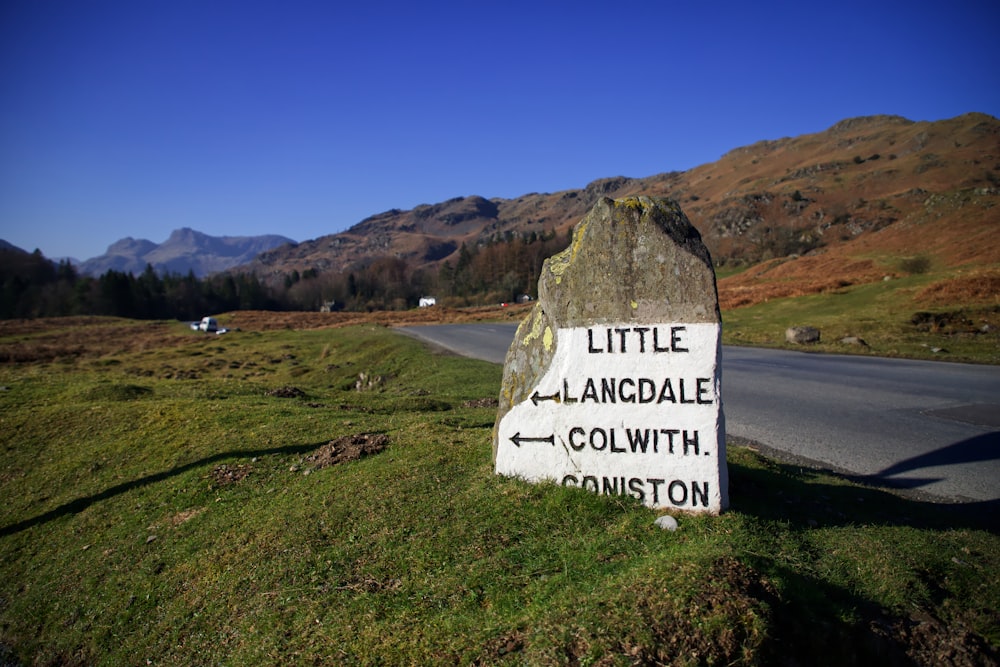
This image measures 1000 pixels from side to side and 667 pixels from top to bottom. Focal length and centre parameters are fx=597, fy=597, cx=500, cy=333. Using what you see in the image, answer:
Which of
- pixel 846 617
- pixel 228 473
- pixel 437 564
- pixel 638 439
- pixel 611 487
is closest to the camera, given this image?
pixel 846 617

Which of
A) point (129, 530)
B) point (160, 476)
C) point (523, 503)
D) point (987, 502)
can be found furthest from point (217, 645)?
point (987, 502)

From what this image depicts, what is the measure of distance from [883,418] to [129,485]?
11520 millimetres

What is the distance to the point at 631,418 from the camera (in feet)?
17.5

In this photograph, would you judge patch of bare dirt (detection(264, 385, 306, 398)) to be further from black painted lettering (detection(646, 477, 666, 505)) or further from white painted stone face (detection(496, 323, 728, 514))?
black painted lettering (detection(646, 477, 666, 505))

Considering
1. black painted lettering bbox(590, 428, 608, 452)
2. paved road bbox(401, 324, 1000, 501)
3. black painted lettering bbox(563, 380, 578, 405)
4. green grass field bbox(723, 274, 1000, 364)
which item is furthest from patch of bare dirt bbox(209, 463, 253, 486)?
green grass field bbox(723, 274, 1000, 364)

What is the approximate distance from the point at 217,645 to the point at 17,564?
4.10m

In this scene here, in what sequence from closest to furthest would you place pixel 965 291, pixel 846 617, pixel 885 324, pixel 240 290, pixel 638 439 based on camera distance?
1. pixel 846 617
2. pixel 638 439
3. pixel 885 324
4. pixel 965 291
5. pixel 240 290

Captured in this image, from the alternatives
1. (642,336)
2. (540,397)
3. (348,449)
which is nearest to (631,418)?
(642,336)

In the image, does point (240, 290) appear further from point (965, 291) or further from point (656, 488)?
point (656, 488)

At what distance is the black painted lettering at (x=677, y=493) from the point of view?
5148 millimetres

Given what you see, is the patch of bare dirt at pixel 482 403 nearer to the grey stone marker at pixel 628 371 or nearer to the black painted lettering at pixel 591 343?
the grey stone marker at pixel 628 371

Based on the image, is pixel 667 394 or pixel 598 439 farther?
pixel 598 439

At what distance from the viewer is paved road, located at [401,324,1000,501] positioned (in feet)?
24.0

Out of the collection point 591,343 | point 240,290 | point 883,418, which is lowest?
point 883,418
